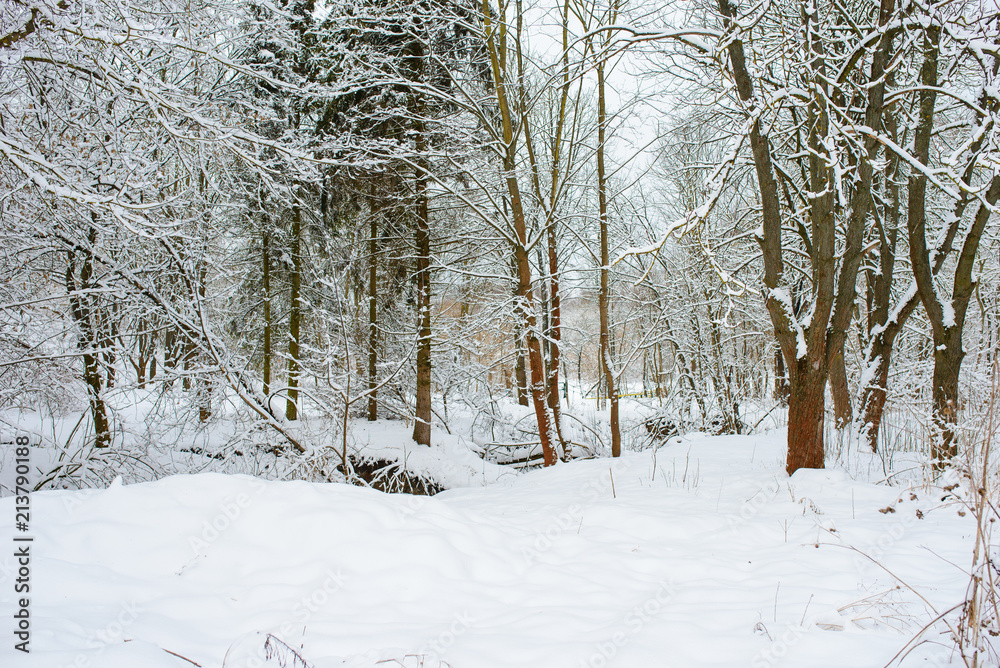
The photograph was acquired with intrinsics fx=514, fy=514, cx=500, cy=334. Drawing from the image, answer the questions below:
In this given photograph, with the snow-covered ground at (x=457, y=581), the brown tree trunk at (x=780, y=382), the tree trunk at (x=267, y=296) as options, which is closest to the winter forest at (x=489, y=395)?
the snow-covered ground at (x=457, y=581)

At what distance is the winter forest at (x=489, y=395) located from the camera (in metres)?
2.33

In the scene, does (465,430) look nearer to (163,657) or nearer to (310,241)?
(310,241)

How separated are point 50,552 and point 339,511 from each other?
1435 mm

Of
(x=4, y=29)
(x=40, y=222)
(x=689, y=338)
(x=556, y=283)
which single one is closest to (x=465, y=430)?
(x=556, y=283)

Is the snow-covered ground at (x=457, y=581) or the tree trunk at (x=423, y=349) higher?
the tree trunk at (x=423, y=349)

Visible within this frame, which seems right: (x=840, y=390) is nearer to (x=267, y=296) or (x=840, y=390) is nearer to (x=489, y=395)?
(x=489, y=395)

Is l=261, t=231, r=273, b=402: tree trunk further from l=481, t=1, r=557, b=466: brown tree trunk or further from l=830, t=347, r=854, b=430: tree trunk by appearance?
l=830, t=347, r=854, b=430: tree trunk

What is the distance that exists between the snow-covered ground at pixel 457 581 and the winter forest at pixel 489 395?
22mm

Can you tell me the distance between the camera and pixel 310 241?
1274cm

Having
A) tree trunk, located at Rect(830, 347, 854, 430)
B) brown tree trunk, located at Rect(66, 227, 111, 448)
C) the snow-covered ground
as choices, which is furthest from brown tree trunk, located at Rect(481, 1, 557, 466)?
brown tree trunk, located at Rect(66, 227, 111, 448)

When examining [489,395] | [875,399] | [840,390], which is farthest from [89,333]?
[875,399]

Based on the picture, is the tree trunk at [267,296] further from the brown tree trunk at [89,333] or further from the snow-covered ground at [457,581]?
the snow-covered ground at [457,581]

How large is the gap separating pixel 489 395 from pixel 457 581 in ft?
28.9

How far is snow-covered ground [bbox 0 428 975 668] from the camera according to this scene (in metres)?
2.12
